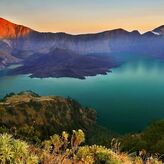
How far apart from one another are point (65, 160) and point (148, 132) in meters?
70.7

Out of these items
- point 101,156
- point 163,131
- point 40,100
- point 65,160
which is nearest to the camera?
point 65,160

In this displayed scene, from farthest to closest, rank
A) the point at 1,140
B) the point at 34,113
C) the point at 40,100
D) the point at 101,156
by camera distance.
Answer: the point at 40,100, the point at 34,113, the point at 101,156, the point at 1,140

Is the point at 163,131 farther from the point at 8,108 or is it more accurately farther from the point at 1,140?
the point at 8,108

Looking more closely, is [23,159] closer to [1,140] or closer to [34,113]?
[1,140]

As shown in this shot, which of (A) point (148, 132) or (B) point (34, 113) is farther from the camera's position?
(B) point (34, 113)

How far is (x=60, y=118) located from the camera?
199500 mm

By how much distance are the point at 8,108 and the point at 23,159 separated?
16625 centimetres

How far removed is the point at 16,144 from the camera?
28.2 feet

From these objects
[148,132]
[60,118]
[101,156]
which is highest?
[101,156]

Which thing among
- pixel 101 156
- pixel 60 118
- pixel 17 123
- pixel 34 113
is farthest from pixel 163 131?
pixel 60 118

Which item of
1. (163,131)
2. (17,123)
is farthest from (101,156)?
(17,123)

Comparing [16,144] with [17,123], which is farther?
[17,123]

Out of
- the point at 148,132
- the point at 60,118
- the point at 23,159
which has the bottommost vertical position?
the point at 60,118

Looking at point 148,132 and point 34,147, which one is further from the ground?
point 34,147
